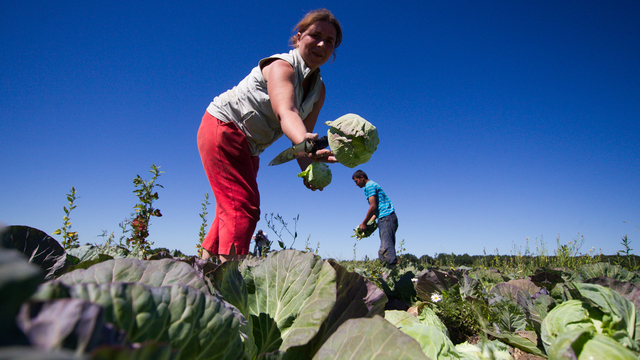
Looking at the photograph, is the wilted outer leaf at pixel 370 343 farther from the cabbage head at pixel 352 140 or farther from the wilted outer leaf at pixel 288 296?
the cabbage head at pixel 352 140

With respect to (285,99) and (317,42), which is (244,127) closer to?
(285,99)

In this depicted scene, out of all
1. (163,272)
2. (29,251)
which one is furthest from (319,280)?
(29,251)

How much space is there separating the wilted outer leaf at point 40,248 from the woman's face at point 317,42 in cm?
219

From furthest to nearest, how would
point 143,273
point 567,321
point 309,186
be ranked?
point 309,186
point 567,321
point 143,273

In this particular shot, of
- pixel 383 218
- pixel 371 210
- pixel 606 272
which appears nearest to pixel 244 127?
pixel 606 272

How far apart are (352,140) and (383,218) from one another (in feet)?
17.5

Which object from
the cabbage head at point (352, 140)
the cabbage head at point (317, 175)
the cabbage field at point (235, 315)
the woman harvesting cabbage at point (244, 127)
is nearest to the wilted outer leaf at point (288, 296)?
the cabbage field at point (235, 315)

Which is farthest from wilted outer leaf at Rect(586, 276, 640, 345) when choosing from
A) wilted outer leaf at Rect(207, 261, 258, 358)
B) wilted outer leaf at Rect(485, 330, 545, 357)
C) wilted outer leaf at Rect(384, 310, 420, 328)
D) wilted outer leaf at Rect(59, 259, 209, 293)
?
wilted outer leaf at Rect(59, 259, 209, 293)

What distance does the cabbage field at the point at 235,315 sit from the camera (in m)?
0.37

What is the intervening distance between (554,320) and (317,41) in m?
2.46

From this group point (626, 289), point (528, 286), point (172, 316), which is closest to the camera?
point (172, 316)

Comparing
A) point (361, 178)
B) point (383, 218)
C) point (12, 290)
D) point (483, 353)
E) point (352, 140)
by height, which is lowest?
point (483, 353)

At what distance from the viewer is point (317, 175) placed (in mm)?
3113

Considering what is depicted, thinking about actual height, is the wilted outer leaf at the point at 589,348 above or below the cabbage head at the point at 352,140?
below
